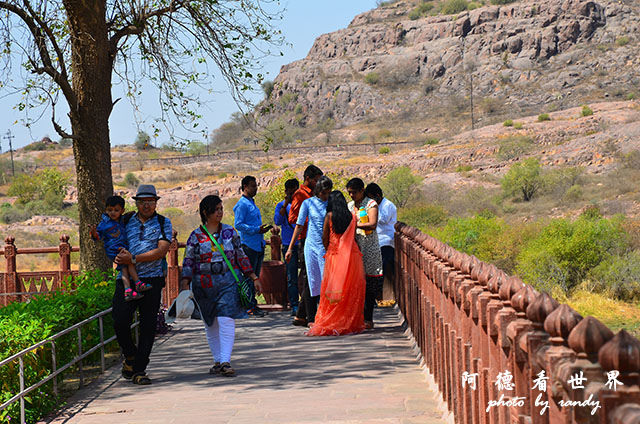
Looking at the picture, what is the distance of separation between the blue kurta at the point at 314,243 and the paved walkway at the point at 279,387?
25.7 inches

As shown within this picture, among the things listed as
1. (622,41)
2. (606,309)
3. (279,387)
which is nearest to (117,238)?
(279,387)

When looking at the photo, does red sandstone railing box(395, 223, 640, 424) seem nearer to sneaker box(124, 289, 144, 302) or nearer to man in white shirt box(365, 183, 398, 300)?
sneaker box(124, 289, 144, 302)

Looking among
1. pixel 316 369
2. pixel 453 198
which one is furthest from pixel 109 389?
pixel 453 198

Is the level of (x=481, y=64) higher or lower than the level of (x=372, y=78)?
higher

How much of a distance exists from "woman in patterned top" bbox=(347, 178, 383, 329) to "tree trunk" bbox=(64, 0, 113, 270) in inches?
137

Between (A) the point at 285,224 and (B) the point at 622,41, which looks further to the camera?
(B) the point at 622,41

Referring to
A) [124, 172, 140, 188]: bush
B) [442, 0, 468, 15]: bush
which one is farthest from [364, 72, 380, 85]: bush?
[124, 172, 140, 188]: bush

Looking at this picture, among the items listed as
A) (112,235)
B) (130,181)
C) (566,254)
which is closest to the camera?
(112,235)

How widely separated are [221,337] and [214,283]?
0.47m

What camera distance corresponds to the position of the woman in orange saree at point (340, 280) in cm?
870

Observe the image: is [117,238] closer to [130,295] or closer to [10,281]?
[130,295]

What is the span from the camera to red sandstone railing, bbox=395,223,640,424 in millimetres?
1857

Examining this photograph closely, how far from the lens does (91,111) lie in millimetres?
10547

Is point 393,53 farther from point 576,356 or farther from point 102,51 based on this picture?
point 576,356
